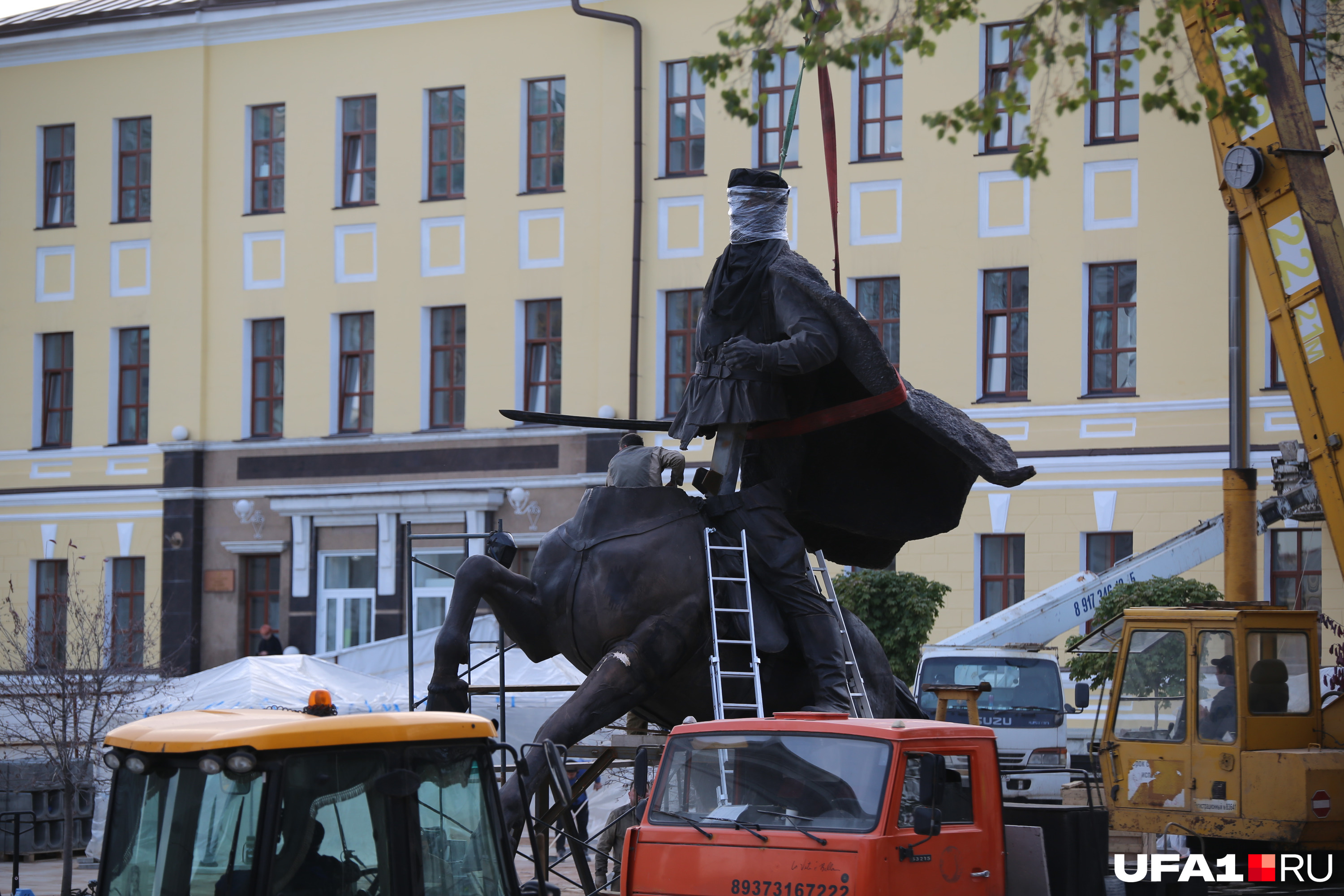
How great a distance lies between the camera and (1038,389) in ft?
92.2

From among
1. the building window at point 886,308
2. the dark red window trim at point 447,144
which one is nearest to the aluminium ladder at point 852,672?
the building window at point 886,308

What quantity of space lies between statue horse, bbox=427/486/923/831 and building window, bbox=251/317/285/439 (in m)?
24.0

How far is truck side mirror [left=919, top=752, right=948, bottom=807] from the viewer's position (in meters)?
8.16

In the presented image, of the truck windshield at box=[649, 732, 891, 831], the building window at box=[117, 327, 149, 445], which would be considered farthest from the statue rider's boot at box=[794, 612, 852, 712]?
the building window at box=[117, 327, 149, 445]

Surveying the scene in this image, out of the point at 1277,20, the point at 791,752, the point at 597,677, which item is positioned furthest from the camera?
the point at 1277,20

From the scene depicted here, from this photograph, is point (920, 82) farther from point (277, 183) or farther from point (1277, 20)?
point (1277, 20)

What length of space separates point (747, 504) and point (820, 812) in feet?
6.34

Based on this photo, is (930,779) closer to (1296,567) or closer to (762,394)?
(762,394)

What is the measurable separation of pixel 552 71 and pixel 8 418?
499 inches

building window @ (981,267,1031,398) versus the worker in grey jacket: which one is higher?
building window @ (981,267,1031,398)

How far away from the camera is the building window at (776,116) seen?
96.2 feet

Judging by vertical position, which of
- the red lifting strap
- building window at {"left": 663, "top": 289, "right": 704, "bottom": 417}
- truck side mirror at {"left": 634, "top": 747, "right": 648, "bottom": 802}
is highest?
building window at {"left": 663, "top": 289, "right": 704, "bottom": 417}

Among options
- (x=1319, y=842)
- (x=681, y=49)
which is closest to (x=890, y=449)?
(x=1319, y=842)

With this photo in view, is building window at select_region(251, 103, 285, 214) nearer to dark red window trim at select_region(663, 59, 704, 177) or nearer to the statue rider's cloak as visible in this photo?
dark red window trim at select_region(663, 59, 704, 177)
